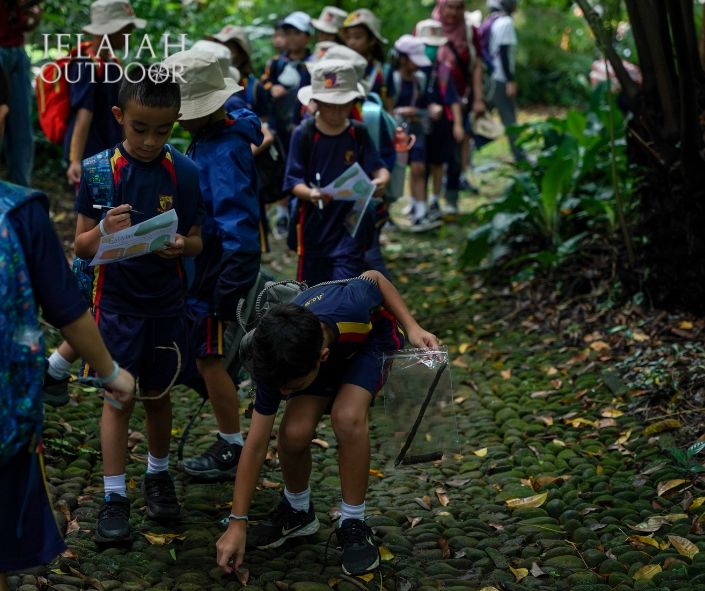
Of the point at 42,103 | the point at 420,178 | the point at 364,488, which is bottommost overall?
the point at 420,178

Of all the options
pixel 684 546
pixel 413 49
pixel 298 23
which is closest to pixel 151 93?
pixel 684 546

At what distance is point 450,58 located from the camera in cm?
1032

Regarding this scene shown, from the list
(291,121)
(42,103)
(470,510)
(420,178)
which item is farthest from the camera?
(420,178)

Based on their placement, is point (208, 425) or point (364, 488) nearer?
point (364, 488)

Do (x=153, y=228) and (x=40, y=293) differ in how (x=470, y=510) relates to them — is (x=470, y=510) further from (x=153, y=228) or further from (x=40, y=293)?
(x=40, y=293)

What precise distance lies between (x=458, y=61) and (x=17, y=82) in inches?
194

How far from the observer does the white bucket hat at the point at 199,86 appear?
439cm

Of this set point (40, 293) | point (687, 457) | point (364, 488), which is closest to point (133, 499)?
point (364, 488)

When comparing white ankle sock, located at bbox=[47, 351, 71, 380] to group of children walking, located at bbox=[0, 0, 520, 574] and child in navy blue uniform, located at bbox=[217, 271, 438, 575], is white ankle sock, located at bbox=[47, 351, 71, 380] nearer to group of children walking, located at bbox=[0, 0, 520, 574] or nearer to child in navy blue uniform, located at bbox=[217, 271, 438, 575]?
group of children walking, located at bbox=[0, 0, 520, 574]

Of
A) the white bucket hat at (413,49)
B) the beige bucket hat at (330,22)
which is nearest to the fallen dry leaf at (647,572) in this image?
the beige bucket hat at (330,22)

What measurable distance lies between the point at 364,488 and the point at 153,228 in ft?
4.08

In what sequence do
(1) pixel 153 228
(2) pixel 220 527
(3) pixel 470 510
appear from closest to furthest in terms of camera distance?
(1) pixel 153 228
(2) pixel 220 527
(3) pixel 470 510

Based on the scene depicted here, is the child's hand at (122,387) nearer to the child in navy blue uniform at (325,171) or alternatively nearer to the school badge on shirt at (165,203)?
the school badge on shirt at (165,203)

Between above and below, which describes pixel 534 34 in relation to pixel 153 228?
below
